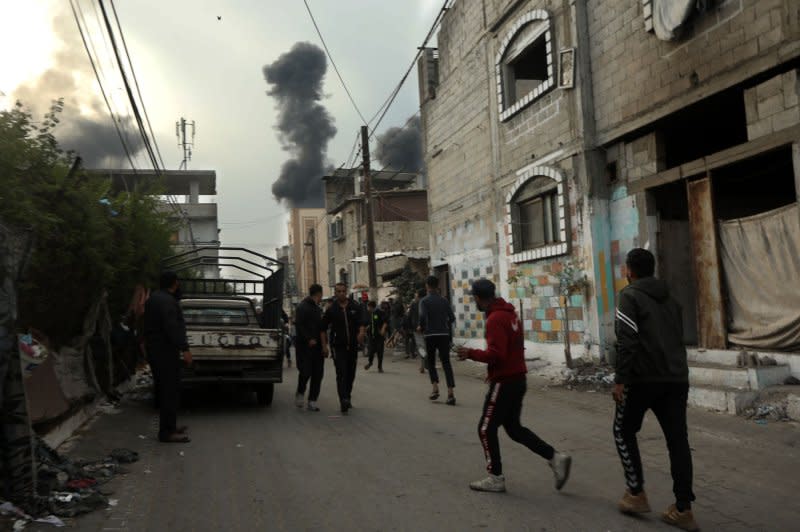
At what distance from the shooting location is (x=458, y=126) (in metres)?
18.5

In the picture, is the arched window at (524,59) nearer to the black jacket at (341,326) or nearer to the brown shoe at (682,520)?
the black jacket at (341,326)

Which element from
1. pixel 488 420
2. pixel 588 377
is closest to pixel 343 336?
pixel 588 377

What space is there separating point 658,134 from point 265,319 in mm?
8215

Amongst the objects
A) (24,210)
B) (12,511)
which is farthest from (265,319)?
(12,511)

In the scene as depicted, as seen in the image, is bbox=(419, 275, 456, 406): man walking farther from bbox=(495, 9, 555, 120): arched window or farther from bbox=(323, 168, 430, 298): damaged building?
bbox=(323, 168, 430, 298): damaged building

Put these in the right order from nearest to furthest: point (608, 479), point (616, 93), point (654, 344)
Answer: point (654, 344) → point (608, 479) → point (616, 93)

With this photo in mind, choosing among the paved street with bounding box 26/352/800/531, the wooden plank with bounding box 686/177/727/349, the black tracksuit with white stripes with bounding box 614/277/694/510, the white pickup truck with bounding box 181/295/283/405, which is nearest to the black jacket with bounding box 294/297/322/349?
the white pickup truck with bounding box 181/295/283/405

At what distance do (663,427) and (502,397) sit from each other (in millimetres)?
1195

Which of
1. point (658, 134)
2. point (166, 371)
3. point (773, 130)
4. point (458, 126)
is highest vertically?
point (458, 126)

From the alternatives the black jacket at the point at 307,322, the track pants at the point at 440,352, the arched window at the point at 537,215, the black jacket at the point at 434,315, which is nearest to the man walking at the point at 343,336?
the black jacket at the point at 307,322

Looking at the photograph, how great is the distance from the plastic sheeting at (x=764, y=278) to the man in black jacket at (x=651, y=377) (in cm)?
524

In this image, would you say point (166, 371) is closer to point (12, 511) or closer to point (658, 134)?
point (12, 511)

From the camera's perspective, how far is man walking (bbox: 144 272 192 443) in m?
7.30

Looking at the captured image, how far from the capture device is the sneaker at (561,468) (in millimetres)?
5027
